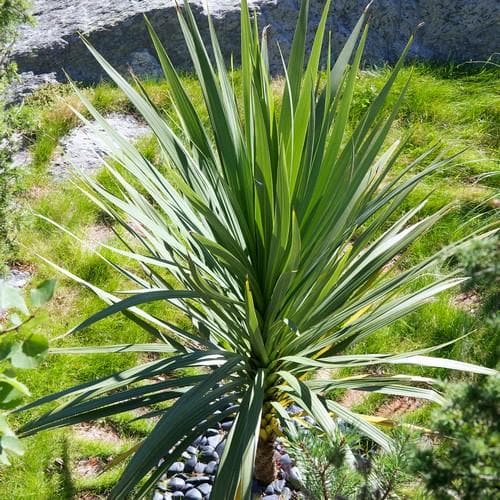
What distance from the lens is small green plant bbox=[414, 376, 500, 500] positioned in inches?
37.9

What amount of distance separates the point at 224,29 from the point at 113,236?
84.8 inches

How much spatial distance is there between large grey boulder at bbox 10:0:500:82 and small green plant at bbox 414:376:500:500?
472cm

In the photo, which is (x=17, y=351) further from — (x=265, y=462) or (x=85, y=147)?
(x=85, y=147)

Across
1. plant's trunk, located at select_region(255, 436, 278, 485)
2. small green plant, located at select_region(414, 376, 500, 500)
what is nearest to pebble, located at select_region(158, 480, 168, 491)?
plant's trunk, located at select_region(255, 436, 278, 485)

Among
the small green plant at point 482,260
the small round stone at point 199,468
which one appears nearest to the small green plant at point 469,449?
the small green plant at point 482,260

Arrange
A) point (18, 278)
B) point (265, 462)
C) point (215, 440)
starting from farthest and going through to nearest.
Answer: point (18, 278) < point (215, 440) < point (265, 462)

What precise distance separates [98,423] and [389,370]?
1.42 meters

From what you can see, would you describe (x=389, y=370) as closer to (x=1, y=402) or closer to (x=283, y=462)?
(x=283, y=462)

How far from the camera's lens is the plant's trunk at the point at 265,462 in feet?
8.36

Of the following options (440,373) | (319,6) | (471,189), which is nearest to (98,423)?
(440,373)

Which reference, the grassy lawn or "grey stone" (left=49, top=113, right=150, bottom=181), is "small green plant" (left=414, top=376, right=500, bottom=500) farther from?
"grey stone" (left=49, top=113, right=150, bottom=181)

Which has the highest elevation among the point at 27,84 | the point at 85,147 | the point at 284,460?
the point at 27,84

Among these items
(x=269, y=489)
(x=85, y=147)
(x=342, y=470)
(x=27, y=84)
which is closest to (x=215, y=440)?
(x=269, y=489)

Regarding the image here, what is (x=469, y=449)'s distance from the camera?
3.14 feet
